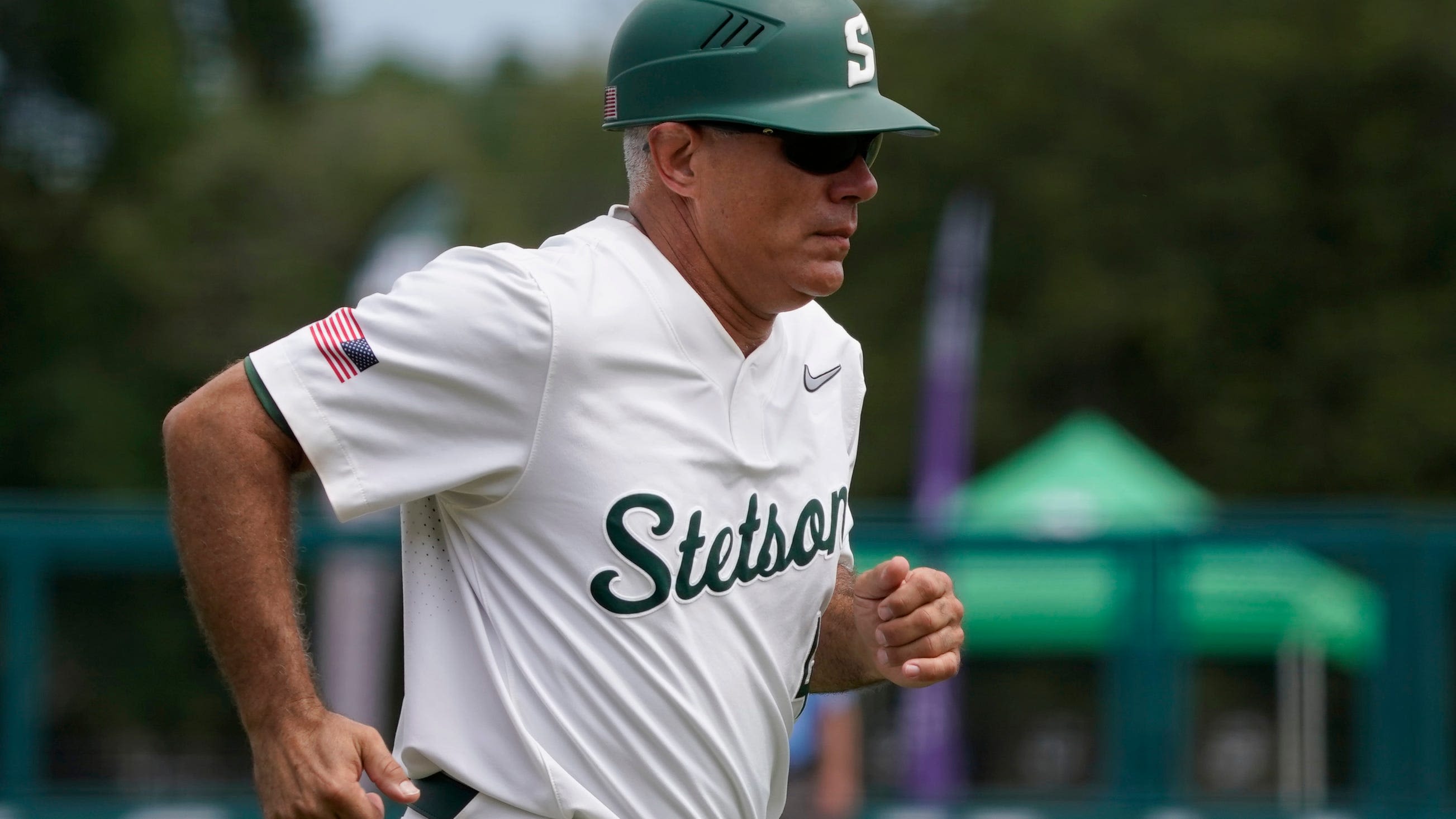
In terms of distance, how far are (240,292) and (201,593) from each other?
2569 centimetres

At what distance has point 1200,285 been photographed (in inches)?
1105

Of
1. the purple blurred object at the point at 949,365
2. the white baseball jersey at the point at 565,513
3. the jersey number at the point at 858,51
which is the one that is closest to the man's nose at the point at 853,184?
the jersey number at the point at 858,51

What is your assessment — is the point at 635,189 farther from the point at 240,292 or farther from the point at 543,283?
the point at 240,292

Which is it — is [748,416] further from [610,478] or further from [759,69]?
[759,69]

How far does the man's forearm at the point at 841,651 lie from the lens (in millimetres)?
2654

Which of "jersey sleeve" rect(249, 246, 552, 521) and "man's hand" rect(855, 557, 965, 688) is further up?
"jersey sleeve" rect(249, 246, 552, 521)

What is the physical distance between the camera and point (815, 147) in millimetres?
2428

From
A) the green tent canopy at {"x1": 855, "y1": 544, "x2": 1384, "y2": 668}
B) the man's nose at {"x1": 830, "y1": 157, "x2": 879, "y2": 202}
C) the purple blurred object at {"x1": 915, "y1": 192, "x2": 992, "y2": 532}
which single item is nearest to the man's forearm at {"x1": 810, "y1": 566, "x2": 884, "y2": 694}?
the man's nose at {"x1": 830, "y1": 157, "x2": 879, "y2": 202}

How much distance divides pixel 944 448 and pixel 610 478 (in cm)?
1144

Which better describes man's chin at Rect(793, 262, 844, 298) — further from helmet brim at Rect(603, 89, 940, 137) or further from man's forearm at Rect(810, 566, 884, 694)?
man's forearm at Rect(810, 566, 884, 694)

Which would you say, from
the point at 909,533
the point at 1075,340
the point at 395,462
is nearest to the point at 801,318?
the point at 395,462

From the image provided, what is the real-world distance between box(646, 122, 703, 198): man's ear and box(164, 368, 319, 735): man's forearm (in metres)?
0.70

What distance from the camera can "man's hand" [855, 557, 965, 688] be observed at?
7.89 ft

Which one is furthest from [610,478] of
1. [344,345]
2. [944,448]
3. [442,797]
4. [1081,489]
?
[944,448]
